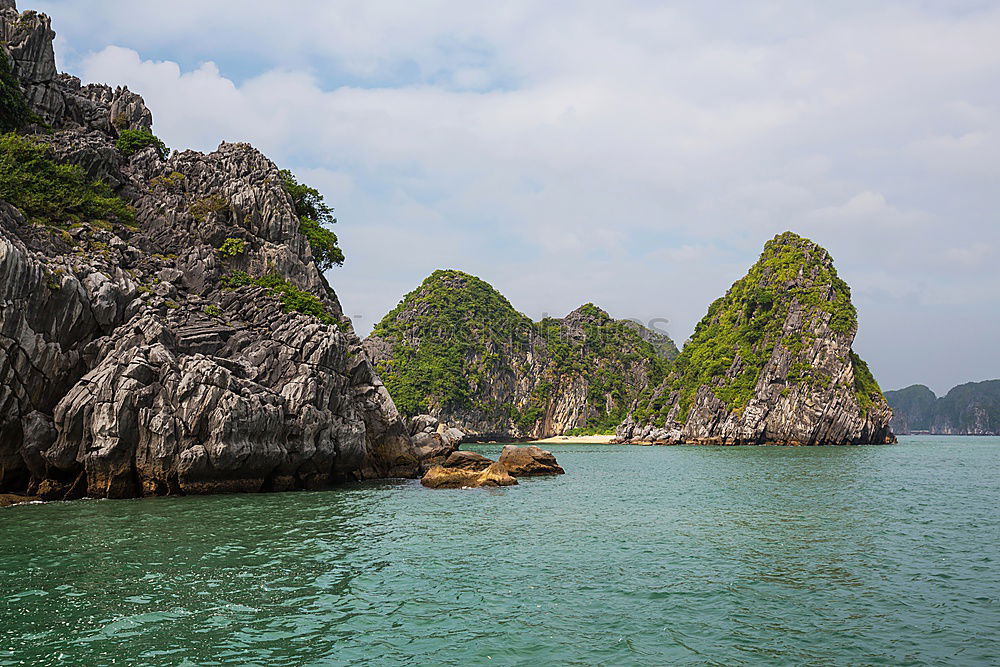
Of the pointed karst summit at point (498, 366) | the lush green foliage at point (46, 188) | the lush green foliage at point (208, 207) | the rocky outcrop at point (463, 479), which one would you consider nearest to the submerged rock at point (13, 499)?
the lush green foliage at point (46, 188)

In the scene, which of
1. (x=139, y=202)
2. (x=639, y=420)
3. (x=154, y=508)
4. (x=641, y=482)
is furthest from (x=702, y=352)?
(x=154, y=508)

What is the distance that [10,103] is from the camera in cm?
4834

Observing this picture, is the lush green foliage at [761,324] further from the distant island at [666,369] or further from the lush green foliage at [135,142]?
the lush green foliage at [135,142]

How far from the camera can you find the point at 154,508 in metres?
31.0

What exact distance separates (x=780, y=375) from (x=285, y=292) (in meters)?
99.9

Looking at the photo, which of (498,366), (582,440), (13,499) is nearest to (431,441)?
(13,499)

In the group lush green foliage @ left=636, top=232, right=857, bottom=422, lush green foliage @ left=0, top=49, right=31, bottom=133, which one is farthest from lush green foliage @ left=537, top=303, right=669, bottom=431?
lush green foliage @ left=0, top=49, right=31, bottom=133

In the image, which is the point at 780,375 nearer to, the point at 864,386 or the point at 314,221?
the point at 864,386

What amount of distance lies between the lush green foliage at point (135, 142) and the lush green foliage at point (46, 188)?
8.43 metres

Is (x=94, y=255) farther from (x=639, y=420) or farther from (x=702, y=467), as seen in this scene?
(x=639, y=420)

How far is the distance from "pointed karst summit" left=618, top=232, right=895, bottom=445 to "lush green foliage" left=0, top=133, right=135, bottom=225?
10555 cm

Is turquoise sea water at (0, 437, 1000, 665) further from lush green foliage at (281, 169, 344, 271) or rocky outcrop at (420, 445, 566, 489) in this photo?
lush green foliage at (281, 169, 344, 271)

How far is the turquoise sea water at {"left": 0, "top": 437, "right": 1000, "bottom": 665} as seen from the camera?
13.6m

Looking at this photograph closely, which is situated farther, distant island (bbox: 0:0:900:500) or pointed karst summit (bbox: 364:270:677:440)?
pointed karst summit (bbox: 364:270:677:440)
